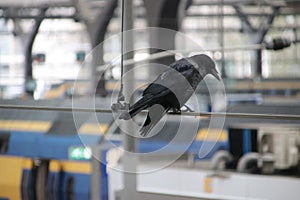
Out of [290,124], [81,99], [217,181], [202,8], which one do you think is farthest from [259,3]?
[81,99]

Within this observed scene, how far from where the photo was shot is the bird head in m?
1.38

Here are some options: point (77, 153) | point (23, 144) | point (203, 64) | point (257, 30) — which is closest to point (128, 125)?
point (203, 64)

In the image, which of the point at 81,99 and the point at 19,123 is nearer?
the point at 81,99

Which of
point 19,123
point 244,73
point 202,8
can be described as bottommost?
point 19,123

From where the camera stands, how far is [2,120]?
2.79 meters

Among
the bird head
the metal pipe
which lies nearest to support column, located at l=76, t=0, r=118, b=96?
the metal pipe

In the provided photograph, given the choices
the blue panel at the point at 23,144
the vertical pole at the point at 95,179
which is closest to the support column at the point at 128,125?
the vertical pole at the point at 95,179

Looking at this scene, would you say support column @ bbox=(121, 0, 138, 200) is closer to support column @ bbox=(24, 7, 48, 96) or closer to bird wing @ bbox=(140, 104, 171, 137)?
bird wing @ bbox=(140, 104, 171, 137)

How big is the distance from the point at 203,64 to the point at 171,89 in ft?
0.32

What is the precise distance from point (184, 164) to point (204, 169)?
0.07 meters

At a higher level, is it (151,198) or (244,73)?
(244,73)

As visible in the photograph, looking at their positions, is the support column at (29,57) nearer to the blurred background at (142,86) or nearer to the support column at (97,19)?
the blurred background at (142,86)

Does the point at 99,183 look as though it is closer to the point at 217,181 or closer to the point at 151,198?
the point at 151,198

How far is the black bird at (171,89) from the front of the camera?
1341mm
